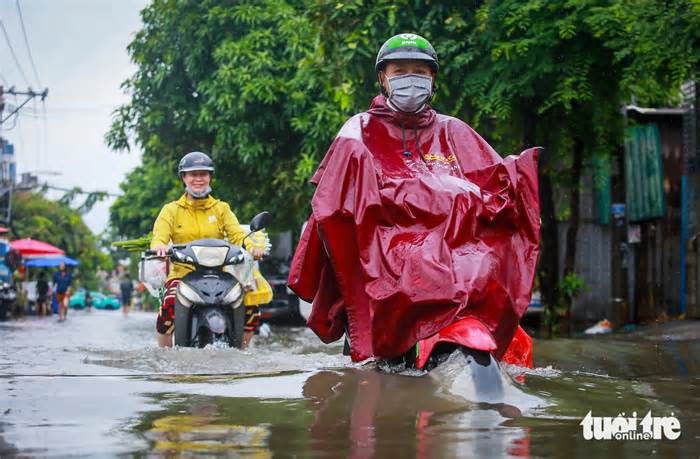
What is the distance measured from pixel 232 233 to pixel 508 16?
512cm

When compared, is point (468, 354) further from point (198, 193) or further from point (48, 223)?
point (48, 223)

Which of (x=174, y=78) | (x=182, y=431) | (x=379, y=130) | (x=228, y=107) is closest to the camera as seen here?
(x=182, y=431)

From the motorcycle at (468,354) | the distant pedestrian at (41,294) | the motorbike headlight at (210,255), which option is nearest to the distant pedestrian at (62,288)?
the distant pedestrian at (41,294)

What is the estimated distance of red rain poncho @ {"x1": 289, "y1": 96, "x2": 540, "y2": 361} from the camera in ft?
18.6

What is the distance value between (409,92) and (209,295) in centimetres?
247

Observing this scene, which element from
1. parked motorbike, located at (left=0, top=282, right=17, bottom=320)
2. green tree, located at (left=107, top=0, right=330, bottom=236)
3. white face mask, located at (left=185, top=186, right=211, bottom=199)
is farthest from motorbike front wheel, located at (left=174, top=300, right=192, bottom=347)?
parked motorbike, located at (left=0, top=282, right=17, bottom=320)

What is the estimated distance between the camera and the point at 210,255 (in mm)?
8266

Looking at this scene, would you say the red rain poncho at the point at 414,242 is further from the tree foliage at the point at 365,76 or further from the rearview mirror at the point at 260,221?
the rearview mirror at the point at 260,221

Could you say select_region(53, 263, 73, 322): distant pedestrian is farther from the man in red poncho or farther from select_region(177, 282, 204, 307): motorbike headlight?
Answer: the man in red poncho

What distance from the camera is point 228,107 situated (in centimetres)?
2102

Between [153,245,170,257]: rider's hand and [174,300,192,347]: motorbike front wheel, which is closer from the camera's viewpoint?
[174,300,192,347]: motorbike front wheel

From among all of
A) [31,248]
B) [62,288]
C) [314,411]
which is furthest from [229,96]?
[31,248]

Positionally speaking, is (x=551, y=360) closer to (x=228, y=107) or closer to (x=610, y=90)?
(x=610, y=90)

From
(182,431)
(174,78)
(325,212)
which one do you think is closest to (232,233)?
(325,212)
